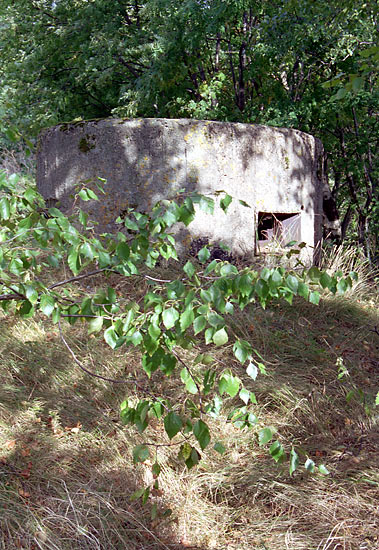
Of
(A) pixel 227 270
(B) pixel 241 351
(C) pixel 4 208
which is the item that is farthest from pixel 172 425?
(C) pixel 4 208

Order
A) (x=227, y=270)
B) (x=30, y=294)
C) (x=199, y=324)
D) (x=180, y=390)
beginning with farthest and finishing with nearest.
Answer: (x=180, y=390) → (x=227, y=270) → (x=30, y=294) → (x=199, y=324)

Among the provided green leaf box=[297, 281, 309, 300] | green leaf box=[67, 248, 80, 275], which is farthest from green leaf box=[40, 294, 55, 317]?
green leaf box=[297, 281, 309, 300]

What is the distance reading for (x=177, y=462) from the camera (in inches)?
128

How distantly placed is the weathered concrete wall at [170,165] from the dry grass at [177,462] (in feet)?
4.57

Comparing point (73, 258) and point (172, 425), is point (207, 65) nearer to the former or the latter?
point (73, 258)

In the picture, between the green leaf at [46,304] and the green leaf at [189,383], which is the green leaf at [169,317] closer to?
the green leaf at [189,383]

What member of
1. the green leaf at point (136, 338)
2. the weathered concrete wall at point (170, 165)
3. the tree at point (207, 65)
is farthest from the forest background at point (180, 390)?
the weathered concrete wall at point (170, 165)

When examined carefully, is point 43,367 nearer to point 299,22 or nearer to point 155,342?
point 155,342

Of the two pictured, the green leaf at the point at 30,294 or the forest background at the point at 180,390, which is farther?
the forest background at the point at 180,390

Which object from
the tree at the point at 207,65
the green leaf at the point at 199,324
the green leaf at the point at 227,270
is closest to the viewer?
the green leaf at the point at 199,324

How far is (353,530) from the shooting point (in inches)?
104

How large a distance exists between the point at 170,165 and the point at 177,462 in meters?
3.16

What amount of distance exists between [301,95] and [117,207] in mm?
5104

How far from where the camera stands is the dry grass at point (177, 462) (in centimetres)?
266
